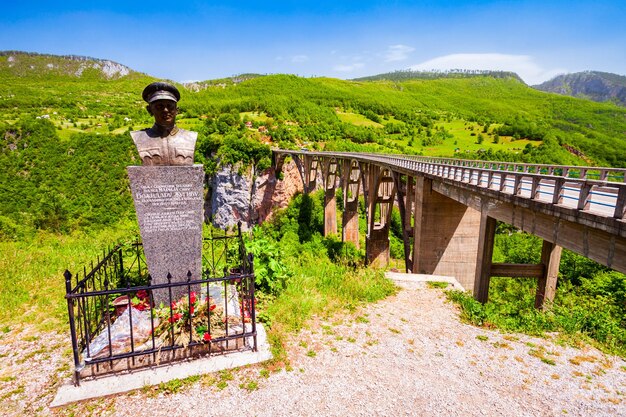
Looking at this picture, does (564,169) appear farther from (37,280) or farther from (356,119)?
(356,119)

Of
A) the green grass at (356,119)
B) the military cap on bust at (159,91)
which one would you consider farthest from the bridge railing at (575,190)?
the green grass at (356,119)

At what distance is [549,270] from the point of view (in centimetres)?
1373

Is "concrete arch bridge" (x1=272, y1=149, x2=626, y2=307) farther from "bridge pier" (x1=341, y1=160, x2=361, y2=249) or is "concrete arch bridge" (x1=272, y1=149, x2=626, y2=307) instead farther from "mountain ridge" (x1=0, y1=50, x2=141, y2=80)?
"mountain ridge" (x1=0, y1=50, x2=141, y2=80)

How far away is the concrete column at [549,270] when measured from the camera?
13508 mm

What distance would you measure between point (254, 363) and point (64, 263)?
967 cm

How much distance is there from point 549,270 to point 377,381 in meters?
12.4

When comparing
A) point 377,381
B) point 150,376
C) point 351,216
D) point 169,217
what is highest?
point 169,217

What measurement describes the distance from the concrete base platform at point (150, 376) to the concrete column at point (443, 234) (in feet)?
46.1

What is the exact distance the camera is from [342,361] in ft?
19.5

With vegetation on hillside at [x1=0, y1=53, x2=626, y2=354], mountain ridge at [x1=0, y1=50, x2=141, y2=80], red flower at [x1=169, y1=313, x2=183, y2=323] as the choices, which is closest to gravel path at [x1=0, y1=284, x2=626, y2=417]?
vegetation on hillside at [x1=0, y1=53, x2=626, y2=354]

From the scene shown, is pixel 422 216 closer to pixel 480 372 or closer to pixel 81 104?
pixel 480 372

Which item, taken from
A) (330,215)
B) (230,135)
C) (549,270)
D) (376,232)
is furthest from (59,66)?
(549,270)

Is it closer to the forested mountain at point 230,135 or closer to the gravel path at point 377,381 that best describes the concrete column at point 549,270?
the gravel path at point 377,381

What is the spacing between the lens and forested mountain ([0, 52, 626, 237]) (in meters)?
41.1
